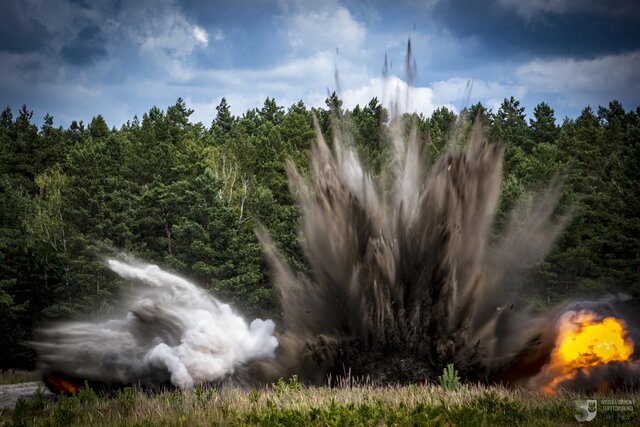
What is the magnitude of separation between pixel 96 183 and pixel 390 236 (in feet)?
111

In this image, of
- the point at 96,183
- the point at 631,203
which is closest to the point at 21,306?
the point at 96,183

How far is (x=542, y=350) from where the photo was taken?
1978cm

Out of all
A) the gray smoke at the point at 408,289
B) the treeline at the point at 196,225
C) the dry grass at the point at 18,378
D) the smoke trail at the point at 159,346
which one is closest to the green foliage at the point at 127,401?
the smoke trail at the point at 159,346

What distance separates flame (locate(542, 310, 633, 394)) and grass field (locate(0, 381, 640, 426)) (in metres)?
2.51

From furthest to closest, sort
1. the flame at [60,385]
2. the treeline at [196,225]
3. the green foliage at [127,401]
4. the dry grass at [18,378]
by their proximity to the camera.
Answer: the treeline at [196,225] < the dry grass at [18,378] < the flame at [60,385] < the green foliage at [127,401]

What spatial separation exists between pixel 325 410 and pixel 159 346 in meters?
10.4

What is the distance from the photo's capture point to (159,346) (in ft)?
67.6

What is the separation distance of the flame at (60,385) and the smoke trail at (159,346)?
0.37m

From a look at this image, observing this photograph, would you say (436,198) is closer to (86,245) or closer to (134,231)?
(86,245)

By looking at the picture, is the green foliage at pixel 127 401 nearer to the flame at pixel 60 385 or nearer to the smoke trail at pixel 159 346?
the smoke trail at pixel 159 346

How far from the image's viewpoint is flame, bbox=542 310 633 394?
713 inches

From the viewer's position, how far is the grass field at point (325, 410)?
11.5 meters

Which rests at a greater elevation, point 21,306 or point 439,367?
point 21,306

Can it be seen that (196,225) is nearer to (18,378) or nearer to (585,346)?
(18,378)
